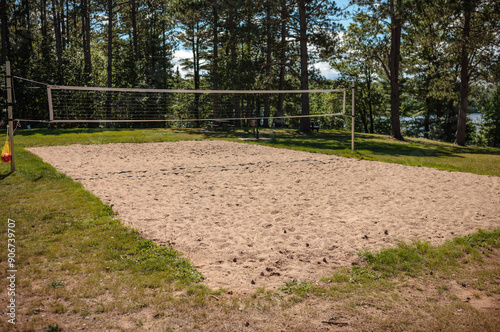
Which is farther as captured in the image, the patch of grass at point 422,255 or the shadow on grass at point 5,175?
the shadow on grass at point 5,175

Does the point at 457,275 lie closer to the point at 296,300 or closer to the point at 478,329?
the point at 478,329

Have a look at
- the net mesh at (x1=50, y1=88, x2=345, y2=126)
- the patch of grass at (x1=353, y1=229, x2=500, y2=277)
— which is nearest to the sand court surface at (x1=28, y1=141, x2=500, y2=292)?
the patch of grass at (x1=353, y1=229, x2=500, y2=277)

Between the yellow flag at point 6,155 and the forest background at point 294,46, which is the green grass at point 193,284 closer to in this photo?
the yellow flag at point 6,155

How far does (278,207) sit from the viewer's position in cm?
Answer: 576

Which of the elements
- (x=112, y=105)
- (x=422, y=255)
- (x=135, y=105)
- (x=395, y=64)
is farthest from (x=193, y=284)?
(x=135, y=105)

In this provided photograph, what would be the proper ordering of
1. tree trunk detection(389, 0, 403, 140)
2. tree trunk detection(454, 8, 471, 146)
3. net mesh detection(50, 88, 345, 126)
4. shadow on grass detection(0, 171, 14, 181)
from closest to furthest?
shadow on grass detection(0, 171, 14, 181)
tree trunk detection(454, 8, 471, 146)
tree trunk detection(389, 0, 403, 140)
net mesh detection(50, 88, 345, 126)

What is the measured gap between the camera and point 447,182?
760cm

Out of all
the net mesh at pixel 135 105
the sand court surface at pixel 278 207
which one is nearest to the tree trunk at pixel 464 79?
the net mesh at pixel 135 105

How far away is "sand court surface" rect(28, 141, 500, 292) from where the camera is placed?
398 centimetres

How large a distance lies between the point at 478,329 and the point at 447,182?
5558mm

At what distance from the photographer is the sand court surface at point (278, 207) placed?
398cm

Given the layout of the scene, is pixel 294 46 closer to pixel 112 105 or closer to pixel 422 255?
pixel 112 105

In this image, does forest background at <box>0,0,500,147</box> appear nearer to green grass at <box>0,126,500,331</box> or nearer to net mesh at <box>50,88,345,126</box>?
net mesh at <box>50,88,345,126</box>

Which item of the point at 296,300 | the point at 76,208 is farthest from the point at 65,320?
the point at 76,208
